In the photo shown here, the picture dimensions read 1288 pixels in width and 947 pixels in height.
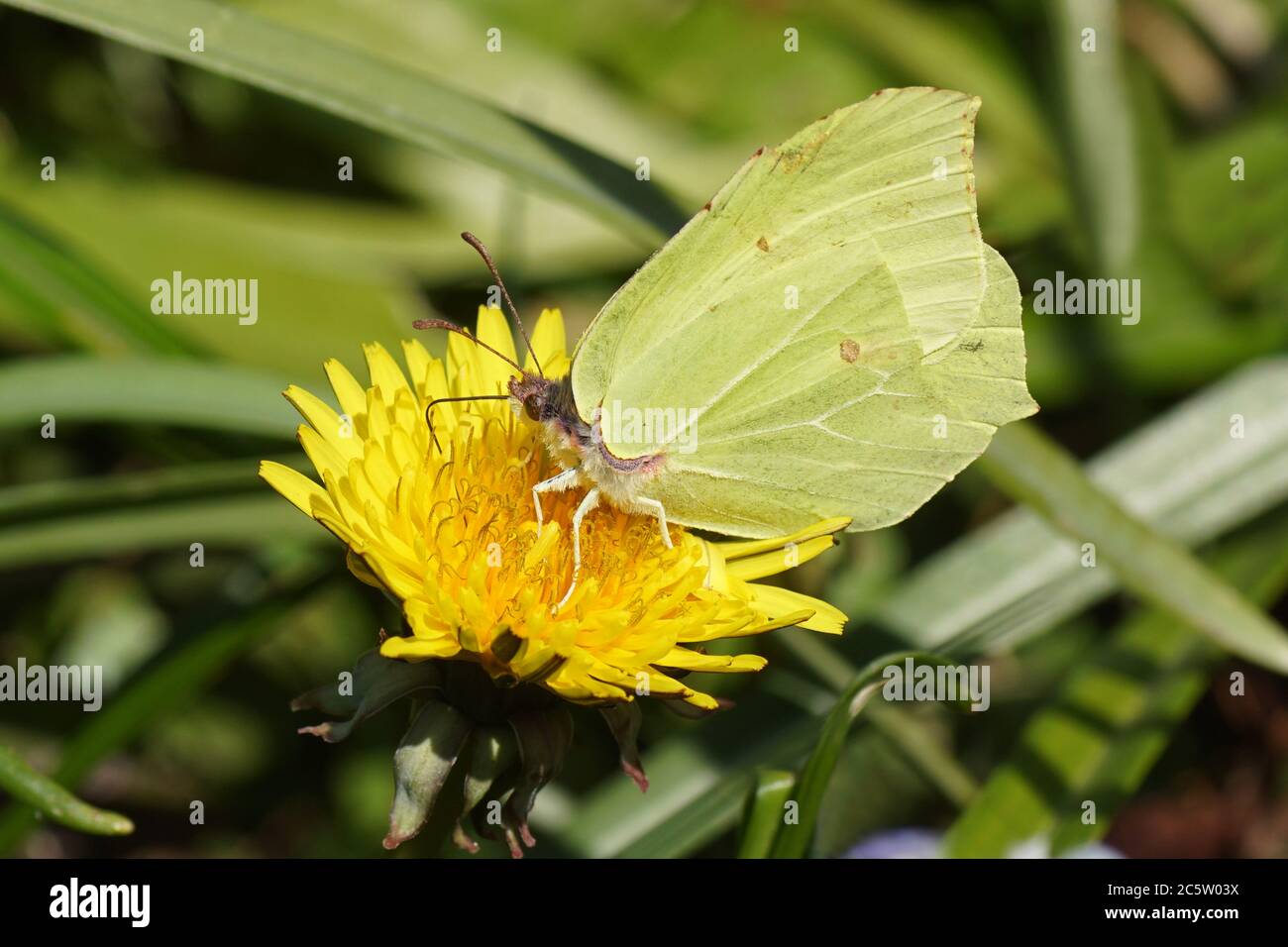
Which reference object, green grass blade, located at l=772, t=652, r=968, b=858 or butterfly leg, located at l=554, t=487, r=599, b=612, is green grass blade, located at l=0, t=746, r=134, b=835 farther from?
green grass blade, located at l=772, t=652, r=968, b=858

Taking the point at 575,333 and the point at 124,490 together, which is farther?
→ the point at 575,333

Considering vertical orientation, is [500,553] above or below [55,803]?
above

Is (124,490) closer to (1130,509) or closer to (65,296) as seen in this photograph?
(65,296)

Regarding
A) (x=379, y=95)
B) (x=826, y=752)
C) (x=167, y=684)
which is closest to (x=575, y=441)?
(x=826, y=752)

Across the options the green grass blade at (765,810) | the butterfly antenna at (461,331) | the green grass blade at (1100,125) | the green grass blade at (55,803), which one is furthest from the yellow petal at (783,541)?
the green grass blade at (1100,125)
